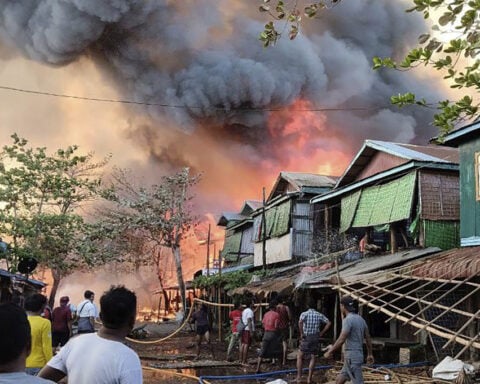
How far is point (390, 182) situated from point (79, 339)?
46.2 ft

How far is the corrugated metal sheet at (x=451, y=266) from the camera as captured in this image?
10.2 meters

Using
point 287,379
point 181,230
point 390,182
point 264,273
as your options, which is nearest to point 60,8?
point 181,230

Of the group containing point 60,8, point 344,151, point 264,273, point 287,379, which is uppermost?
point 60,8

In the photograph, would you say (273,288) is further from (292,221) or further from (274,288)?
(292,221)

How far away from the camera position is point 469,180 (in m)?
13.5

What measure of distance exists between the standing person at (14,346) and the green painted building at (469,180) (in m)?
12.3

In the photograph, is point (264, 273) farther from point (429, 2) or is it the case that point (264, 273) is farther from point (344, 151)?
point (344, 151)

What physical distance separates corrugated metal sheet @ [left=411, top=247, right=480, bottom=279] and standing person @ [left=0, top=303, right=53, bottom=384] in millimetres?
8782

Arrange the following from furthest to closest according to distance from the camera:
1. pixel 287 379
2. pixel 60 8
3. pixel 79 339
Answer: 1. pixel 60 8
2. pixel 287 379
3. pixel 79 339

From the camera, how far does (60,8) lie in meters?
41.2

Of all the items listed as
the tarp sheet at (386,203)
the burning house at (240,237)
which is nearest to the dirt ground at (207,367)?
the tarp sheet at (386,203)

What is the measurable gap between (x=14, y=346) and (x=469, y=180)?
1297 cm

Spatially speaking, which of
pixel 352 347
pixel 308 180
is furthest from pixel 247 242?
pixel 352 347

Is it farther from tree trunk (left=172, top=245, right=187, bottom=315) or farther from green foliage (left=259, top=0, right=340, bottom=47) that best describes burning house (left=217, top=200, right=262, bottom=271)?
green foliage (left=259, top=0, right=340, bottom=47)
